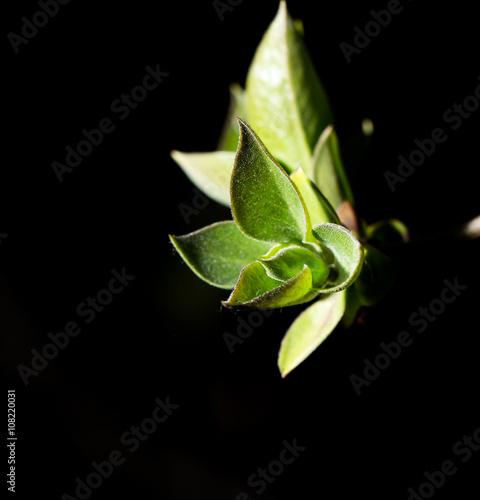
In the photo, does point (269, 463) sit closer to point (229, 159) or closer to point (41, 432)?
point (41, 432)

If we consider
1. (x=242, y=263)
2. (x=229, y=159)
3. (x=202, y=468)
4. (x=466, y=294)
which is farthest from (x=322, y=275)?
(x=202, y=468)

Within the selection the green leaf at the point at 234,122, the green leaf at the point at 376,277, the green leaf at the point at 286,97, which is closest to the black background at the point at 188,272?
the green leaf at the point at 234,122

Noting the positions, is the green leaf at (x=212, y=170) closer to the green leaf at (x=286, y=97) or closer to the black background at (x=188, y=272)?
the green leaf at (x=286, y=97)

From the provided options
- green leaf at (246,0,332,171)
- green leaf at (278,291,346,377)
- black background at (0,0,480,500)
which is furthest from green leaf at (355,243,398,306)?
black background at (0,0,480,500)

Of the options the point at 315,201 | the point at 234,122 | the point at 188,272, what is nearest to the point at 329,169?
the point at 315,201

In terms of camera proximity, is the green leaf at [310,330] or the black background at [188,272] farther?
the black background at [188,272]
